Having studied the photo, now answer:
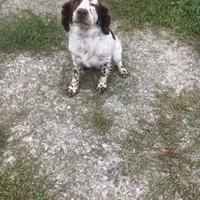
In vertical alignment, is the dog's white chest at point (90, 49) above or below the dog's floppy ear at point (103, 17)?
below

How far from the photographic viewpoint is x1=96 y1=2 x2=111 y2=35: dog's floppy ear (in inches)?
223

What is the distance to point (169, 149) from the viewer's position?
577cm

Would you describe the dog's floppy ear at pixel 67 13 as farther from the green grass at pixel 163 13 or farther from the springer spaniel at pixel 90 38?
the green grass at pixel 163 13

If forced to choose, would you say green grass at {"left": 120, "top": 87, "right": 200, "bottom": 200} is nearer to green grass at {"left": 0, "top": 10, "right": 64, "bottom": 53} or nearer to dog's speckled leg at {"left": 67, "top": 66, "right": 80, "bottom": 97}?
dog's speckled leg at {"left": 67, "top": 66, "right": 80, "bottom": 97}

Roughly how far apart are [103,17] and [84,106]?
1.23m

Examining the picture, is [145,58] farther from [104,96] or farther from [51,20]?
[51,20]

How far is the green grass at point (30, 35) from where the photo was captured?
7.16m

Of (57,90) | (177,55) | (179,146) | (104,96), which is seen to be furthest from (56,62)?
(179,146)

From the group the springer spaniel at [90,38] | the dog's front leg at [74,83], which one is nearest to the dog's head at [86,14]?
the springer spaniel at [90,38]

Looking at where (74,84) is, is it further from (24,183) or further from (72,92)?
(24,183)

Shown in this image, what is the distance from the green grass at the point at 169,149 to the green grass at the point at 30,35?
196 cm

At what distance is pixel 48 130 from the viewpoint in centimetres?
595

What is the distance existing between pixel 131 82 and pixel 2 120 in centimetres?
188

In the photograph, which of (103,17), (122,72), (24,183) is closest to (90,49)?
(103,17)
